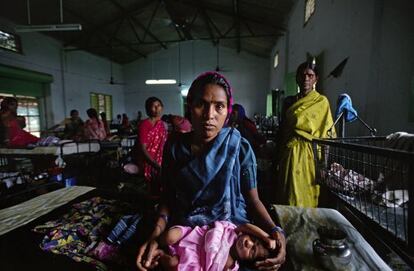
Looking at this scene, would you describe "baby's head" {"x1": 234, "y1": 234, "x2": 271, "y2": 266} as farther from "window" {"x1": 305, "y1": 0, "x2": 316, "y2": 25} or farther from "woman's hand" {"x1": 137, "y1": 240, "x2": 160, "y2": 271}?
"window" {"x1": 305, "y1": 0, "x2": 316, "y2": 25}

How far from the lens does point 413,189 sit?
811mm

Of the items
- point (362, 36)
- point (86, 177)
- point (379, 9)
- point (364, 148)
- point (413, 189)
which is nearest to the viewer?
point (413, 189)

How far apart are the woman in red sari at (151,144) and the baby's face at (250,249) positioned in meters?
1.94

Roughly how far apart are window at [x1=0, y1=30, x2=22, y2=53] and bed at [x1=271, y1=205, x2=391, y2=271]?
29.0 ft

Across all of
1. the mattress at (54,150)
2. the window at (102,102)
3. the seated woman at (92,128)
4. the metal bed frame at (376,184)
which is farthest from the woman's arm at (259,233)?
the window at (102,102)

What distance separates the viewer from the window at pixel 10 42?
22.6 feet

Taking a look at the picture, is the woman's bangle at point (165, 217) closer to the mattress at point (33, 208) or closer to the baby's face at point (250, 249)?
the baby's face at point (250, 249)

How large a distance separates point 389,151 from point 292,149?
3.88 ft

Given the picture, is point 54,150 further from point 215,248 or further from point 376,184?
point 376,184

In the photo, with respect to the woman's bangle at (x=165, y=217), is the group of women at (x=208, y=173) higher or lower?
higher

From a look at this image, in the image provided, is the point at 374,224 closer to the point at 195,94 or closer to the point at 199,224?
the point at 199,224

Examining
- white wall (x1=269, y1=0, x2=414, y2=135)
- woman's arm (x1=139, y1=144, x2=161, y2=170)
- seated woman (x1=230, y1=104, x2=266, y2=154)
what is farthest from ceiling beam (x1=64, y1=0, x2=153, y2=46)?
woman's arm (x1=139, y1=144, x2=161, y2=170)

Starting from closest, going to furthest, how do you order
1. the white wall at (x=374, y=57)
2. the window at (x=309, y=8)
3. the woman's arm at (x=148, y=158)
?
the white wall at (x=374, y=57) < the woman's arm at (x=148, y=158) < the window at (x=309, y=8)

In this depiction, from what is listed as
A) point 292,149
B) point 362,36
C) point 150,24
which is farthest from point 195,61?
point 292,149
